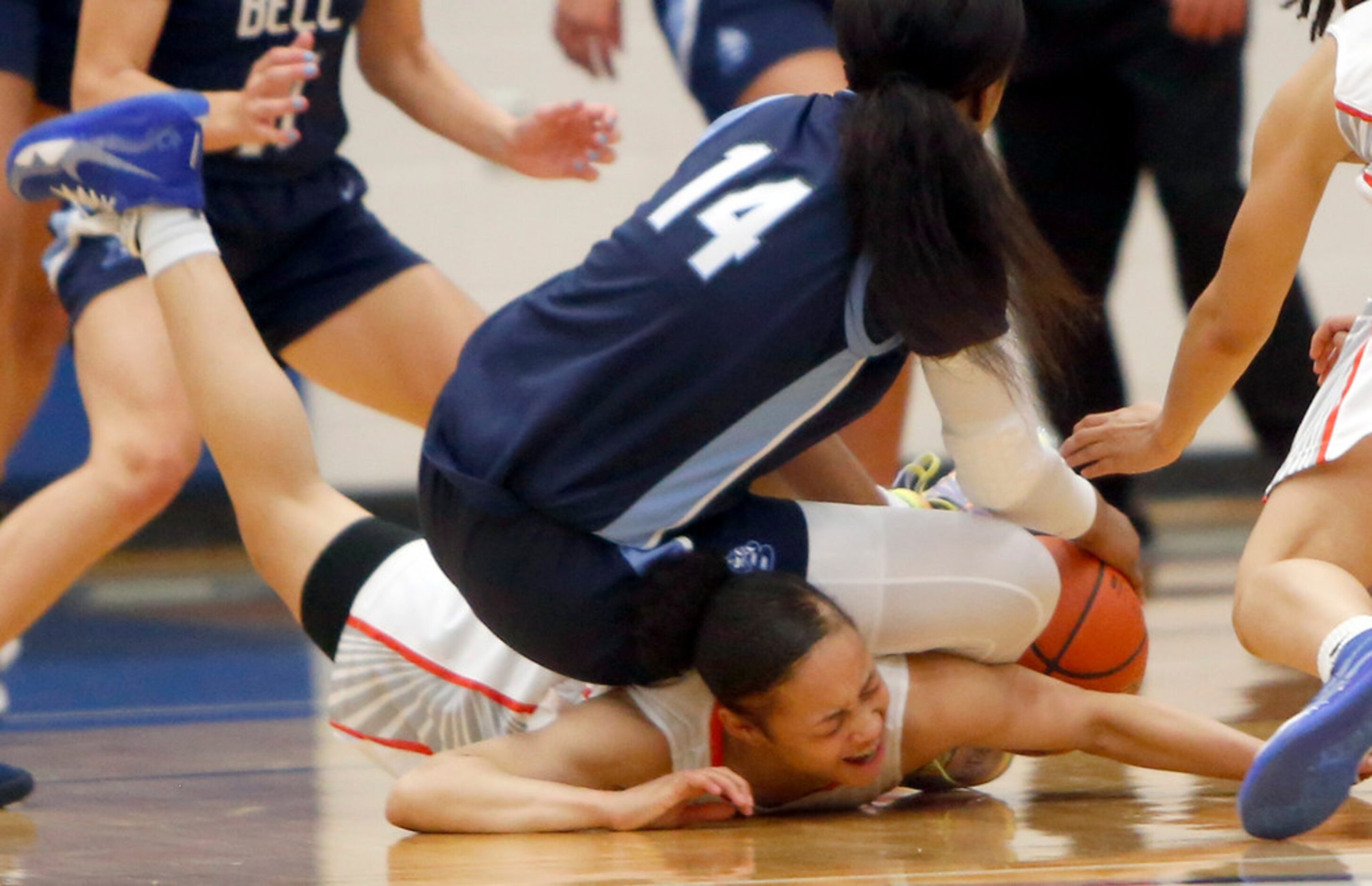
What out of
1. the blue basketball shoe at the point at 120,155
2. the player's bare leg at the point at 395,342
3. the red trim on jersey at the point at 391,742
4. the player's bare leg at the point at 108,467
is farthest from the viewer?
the player's bare leg at the point at 395,342

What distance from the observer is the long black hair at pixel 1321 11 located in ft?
7.71

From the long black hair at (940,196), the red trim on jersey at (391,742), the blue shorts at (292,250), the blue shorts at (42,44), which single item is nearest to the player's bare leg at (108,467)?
the blue shorts at (292,250)

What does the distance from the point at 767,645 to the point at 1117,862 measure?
0.47 m

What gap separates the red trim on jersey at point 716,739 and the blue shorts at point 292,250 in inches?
44.5

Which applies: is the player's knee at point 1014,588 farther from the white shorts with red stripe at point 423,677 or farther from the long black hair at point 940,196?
the white shorts with red stripe at point 423,677

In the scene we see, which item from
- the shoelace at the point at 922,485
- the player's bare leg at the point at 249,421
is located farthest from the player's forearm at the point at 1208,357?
the player's bare leg at the point at 249,421

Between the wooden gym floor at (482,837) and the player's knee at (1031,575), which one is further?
the player's knee at (1031,575)

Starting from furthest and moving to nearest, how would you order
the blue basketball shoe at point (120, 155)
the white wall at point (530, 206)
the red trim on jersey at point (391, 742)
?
the white wall at point (530, 206) → the blue basketball shoe at point (120, 155) → the red trim on jersey at point (391, 742)

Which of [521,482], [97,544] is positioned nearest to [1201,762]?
[521,482]

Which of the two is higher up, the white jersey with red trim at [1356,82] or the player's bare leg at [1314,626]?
the white jersey with red trim at [1356,82]

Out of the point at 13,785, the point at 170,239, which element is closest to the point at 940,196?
the point at 170,239

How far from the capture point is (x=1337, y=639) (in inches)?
80.5

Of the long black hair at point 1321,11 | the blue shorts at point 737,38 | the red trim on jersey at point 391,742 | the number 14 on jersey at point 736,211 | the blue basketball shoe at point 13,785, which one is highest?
the long black hair at point 1321,11

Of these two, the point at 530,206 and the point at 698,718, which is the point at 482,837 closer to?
the point at 698,718
